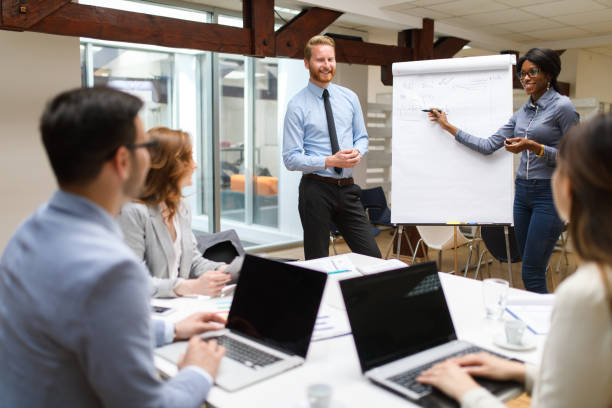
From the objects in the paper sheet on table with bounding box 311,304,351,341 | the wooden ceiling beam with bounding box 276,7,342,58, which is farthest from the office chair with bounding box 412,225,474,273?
the paper sheet on table with bounding box 311,304,351,341

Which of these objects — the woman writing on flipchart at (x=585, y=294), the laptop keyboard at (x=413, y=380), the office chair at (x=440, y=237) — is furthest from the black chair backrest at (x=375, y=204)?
the woman writing on flipchart at (x=585, y=294)

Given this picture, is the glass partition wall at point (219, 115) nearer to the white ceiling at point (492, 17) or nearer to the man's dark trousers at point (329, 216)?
the white ceiling at point (492, 17)

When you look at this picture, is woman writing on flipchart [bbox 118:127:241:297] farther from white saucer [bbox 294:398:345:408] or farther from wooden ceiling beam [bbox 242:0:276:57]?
wooden ceiling beam [bbox 242:0:276:57]

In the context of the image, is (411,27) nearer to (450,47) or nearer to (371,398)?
(450,47)

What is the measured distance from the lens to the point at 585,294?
0.93m

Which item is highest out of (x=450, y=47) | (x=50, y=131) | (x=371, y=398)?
(x=450, y=47)

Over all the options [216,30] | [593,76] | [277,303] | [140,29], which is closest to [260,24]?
[216,30]

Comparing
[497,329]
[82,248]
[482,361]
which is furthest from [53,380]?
[497,329]

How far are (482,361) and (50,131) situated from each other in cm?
108

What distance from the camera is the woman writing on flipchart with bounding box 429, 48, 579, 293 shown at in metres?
3.07

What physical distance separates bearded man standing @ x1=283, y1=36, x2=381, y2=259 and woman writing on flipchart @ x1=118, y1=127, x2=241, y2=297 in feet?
3.94

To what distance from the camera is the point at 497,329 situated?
65.6 inches

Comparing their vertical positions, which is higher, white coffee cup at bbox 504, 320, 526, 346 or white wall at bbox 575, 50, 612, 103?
white wall at bbox 575, 50, 612, 103

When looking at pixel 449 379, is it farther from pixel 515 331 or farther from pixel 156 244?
pixel 156 244
